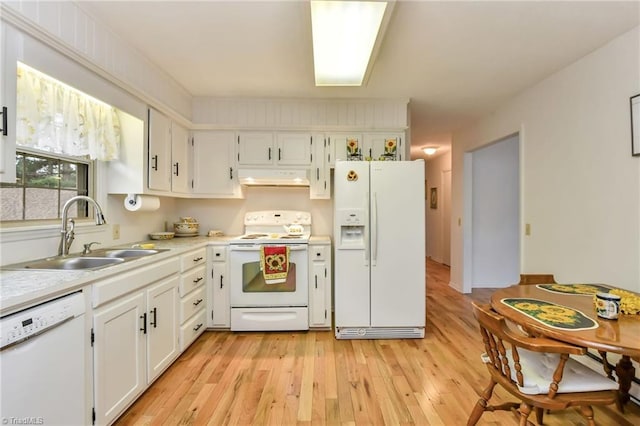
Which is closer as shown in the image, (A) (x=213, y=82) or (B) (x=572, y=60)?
(B) (x=572, y=60)

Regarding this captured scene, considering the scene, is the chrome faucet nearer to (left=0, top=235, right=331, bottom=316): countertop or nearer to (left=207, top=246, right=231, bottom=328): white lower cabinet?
(left=0, top=235, right=331, bottom=316): countertop

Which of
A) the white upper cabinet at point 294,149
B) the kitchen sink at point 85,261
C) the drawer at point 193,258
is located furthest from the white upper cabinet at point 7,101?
the white upper cabinet at point 294,149

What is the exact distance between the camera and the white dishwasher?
3.40 ft

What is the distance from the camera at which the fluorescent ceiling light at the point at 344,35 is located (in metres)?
1.51

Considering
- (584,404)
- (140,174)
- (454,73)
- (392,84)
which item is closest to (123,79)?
(140,174)

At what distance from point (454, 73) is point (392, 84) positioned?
55 centimetres

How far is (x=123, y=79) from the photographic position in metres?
2.05

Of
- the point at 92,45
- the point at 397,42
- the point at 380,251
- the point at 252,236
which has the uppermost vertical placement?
the point at 397,42

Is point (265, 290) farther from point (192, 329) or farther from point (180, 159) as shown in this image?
point (180, 159)

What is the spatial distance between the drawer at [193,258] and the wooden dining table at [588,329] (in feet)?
7.31

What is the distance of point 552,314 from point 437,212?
227 inches

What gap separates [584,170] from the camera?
2.25 metres

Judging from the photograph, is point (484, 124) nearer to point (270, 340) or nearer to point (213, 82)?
point (213, 82)

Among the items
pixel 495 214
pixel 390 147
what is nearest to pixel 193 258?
pixel 390 147
